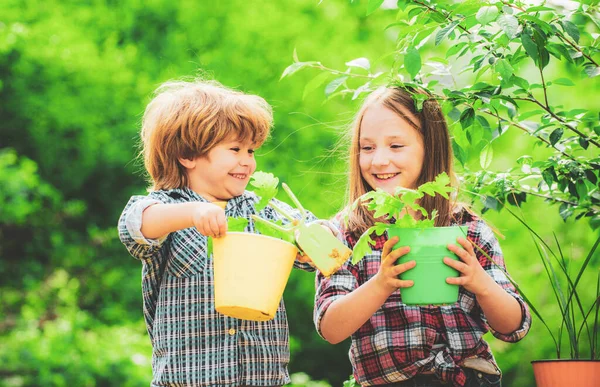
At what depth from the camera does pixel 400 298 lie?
6.59 ft

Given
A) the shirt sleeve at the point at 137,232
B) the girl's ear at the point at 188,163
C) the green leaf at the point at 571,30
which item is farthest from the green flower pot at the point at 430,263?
the girl's ear at the point at 188,163

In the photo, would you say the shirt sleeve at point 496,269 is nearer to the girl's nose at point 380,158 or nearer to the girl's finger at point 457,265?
the girl's finger at point 457,265

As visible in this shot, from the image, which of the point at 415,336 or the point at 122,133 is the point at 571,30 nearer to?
the point at 415,336

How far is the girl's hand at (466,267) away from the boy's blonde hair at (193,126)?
2.43ft

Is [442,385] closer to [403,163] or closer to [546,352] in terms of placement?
[403,163]

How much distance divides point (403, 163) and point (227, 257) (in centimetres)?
66

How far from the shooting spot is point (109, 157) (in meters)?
7.40

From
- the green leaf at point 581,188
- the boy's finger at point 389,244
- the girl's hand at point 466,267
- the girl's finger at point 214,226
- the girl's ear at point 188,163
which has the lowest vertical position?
the girl's hand at point 466,267

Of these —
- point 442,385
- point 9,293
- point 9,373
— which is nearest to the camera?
point 442,385

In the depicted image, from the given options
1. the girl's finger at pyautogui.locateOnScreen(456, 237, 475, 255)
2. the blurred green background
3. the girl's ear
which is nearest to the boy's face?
the girl's ear

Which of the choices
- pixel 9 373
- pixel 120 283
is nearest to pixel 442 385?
pixel 9 373

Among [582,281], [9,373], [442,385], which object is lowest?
[442,385]

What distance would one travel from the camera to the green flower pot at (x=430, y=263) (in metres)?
1.61

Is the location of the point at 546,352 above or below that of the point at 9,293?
below
